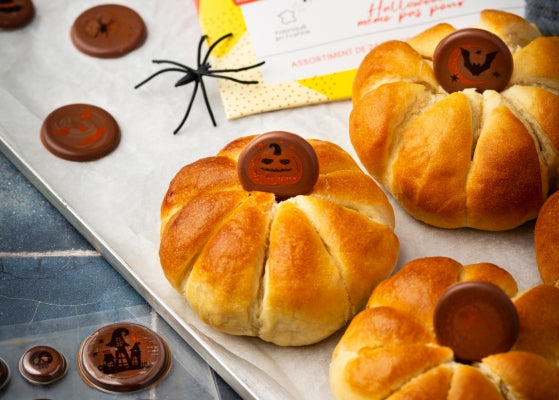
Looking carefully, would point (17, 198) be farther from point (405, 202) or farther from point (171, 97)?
point (405, 202)

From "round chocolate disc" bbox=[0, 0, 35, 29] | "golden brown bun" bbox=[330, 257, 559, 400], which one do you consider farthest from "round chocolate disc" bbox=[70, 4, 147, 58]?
"golden brown bun" bbox=[330, 257, 559, 400]

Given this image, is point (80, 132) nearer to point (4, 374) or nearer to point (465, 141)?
point (4, 374)

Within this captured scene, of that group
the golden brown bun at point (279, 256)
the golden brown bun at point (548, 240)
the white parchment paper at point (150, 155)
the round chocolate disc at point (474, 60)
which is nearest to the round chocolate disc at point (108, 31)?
the white parchment paper at point (150, 155)

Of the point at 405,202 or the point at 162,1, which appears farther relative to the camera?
the point at 162,1

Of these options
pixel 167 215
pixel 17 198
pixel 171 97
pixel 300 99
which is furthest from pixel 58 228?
pixel 300 99

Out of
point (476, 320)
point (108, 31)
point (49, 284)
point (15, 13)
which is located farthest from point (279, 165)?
point (15, 13)

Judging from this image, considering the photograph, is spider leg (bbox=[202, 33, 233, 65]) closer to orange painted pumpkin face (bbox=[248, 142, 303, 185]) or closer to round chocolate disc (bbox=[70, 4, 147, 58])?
round chocolate disc (bbox=[70, 4, 147, 58])
